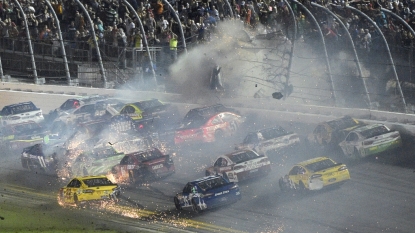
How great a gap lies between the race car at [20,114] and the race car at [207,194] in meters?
14.7

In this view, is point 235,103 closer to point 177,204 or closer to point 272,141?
point 272,141

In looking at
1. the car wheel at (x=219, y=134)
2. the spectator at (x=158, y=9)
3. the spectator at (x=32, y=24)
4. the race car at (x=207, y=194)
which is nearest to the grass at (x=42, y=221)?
the race car at (x=207, y=194)

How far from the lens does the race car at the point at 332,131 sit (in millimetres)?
29094

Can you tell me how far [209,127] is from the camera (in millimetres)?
32469

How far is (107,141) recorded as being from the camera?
33.0m

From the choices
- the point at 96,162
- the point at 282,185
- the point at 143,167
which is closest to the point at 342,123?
the point at 282,185

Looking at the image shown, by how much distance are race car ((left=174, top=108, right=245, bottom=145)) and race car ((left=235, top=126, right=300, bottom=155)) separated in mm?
2767

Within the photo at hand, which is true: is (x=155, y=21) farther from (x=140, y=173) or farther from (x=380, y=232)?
(x=380, y=232)

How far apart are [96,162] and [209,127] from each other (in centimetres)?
483

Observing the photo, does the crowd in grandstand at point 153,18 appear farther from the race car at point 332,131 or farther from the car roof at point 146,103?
the race car at point 332,131

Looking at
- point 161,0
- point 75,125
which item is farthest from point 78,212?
point 161,0

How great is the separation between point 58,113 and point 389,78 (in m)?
15.7

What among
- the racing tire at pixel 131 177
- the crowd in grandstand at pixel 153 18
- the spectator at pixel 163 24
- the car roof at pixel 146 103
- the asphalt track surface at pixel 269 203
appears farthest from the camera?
the spectator at pixel 163 24

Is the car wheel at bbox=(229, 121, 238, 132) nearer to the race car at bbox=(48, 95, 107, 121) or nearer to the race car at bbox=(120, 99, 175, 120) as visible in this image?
the race car at bbox=(120, 99, 175, 120)
